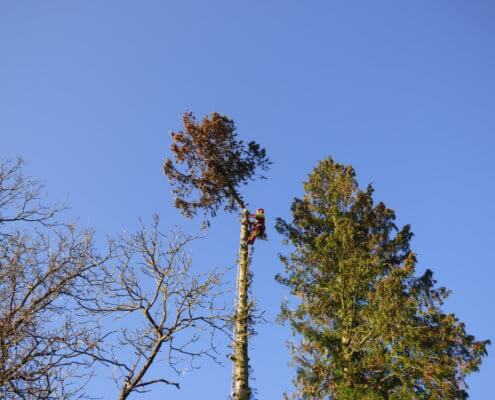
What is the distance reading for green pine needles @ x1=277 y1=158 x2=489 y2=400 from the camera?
13195mm

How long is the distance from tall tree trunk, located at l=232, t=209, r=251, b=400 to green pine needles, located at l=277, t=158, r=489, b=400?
365cm

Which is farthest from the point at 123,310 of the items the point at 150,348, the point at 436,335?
the point at 436,335

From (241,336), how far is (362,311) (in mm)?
4824

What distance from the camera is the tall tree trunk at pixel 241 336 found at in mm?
10125

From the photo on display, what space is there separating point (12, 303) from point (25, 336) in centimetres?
106

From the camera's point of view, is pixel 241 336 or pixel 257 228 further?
pixel 257 228

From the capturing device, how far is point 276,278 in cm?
1642

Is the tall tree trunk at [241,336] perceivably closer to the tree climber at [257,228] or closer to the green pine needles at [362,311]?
the tree climber at [257,228]

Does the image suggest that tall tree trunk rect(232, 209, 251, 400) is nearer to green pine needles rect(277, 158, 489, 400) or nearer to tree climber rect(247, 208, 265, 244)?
tree climber rect(247, 208, 265, 244)

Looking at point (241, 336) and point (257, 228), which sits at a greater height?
point (257, 228)

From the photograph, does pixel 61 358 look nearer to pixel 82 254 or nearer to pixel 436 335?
pixel 82 254

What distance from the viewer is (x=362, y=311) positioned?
14062mm

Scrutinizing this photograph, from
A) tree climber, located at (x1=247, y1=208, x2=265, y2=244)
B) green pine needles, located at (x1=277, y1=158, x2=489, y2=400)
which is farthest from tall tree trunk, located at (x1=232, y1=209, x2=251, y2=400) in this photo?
green pine needles, located at (x1=277, y1=158, x2=489, y2=400)

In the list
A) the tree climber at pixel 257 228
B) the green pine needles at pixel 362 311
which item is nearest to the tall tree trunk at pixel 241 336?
the tree climber at pixel 257 228
